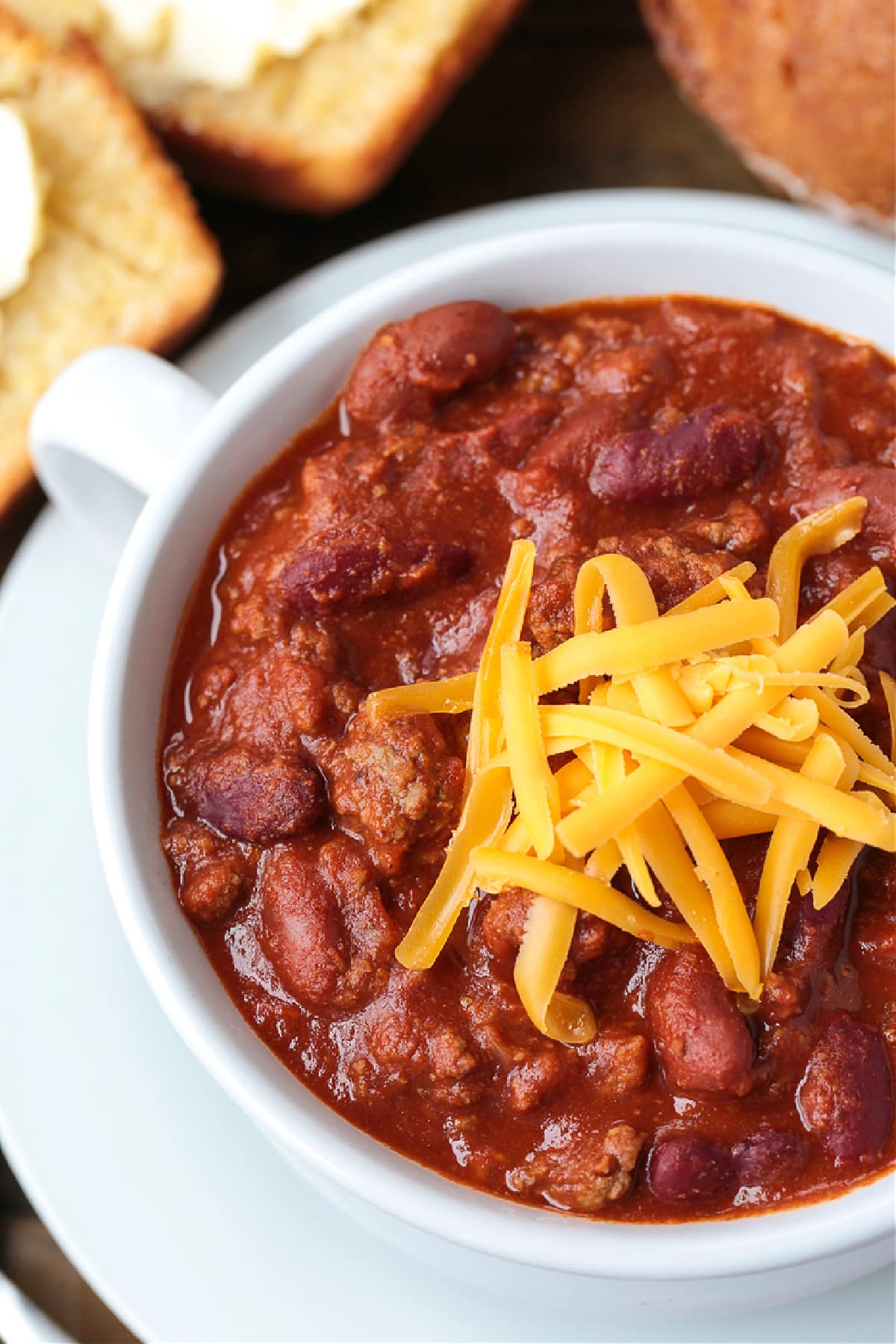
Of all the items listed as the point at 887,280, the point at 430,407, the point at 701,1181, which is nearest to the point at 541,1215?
the point at 701,1181

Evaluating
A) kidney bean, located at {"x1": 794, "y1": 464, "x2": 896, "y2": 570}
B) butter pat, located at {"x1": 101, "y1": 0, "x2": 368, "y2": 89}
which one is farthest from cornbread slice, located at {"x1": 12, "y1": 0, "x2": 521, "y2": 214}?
kidney bean, located at {"x1": 794, "y1": 464, "x2": 896, "y2": 570}

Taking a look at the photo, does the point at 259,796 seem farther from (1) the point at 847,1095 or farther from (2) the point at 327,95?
(2) the point at 327,95

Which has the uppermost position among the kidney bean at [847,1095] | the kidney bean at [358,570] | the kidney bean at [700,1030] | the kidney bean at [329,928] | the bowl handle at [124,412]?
the bowl handle at [124,412]

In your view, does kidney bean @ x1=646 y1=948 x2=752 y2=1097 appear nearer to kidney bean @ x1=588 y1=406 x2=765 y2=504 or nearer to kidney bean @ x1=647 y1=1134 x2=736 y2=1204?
kidney bean @ x1=647 y1=1134 x2=736 y2=1204

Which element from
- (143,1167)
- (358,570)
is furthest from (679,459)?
(143,1167)

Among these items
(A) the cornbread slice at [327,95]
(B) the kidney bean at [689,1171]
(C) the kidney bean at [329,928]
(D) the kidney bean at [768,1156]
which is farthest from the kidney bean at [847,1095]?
(A) the cornbread slice at [327,95]

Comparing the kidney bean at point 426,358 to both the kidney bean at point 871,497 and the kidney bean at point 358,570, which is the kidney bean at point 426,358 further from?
the kidney bean at point 871,497
